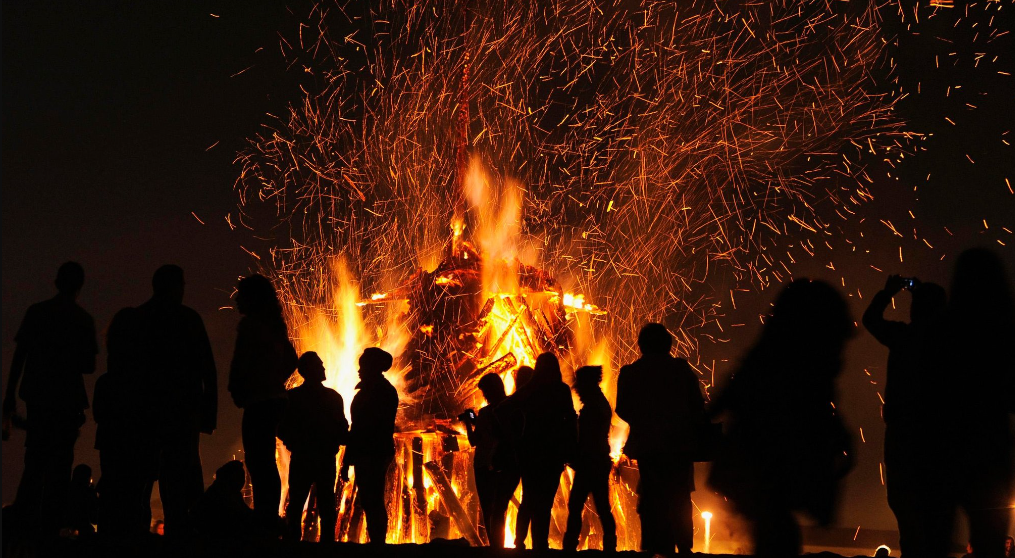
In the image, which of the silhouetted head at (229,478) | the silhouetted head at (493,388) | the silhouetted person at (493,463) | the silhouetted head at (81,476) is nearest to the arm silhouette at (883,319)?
the silhouetted person at (493,463)

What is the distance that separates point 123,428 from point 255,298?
1235 mm

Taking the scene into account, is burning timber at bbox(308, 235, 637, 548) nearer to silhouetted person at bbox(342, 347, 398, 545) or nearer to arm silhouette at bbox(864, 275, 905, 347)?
silhouetted person at bbox(342, 347, 398, 545)

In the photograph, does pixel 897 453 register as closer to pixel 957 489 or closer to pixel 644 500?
pixel 957 489

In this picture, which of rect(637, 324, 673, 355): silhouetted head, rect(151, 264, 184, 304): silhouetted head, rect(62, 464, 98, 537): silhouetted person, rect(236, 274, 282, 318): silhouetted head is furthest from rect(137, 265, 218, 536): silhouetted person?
rect(637, 324, 673, 355): silhouetted head

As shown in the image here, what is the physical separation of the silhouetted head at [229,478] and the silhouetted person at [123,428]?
53 cm

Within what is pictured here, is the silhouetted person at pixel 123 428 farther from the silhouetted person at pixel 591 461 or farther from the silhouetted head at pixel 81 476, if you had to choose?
the silhouetted person at pixel 591 461

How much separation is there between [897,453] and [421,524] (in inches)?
449

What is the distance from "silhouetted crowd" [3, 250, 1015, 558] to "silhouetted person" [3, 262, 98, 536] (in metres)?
0.01

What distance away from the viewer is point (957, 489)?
5.61 meters

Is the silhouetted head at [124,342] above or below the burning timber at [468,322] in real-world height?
below

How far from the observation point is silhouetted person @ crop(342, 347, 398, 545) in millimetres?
7773

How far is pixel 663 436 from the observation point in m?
6.75

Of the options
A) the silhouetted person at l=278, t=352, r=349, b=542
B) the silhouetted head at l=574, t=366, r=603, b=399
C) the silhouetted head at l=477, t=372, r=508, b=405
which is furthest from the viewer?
the silhouetted head at l=477, t=372, r=508, b=405

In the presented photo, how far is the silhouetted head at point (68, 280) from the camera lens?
22.6 ft
